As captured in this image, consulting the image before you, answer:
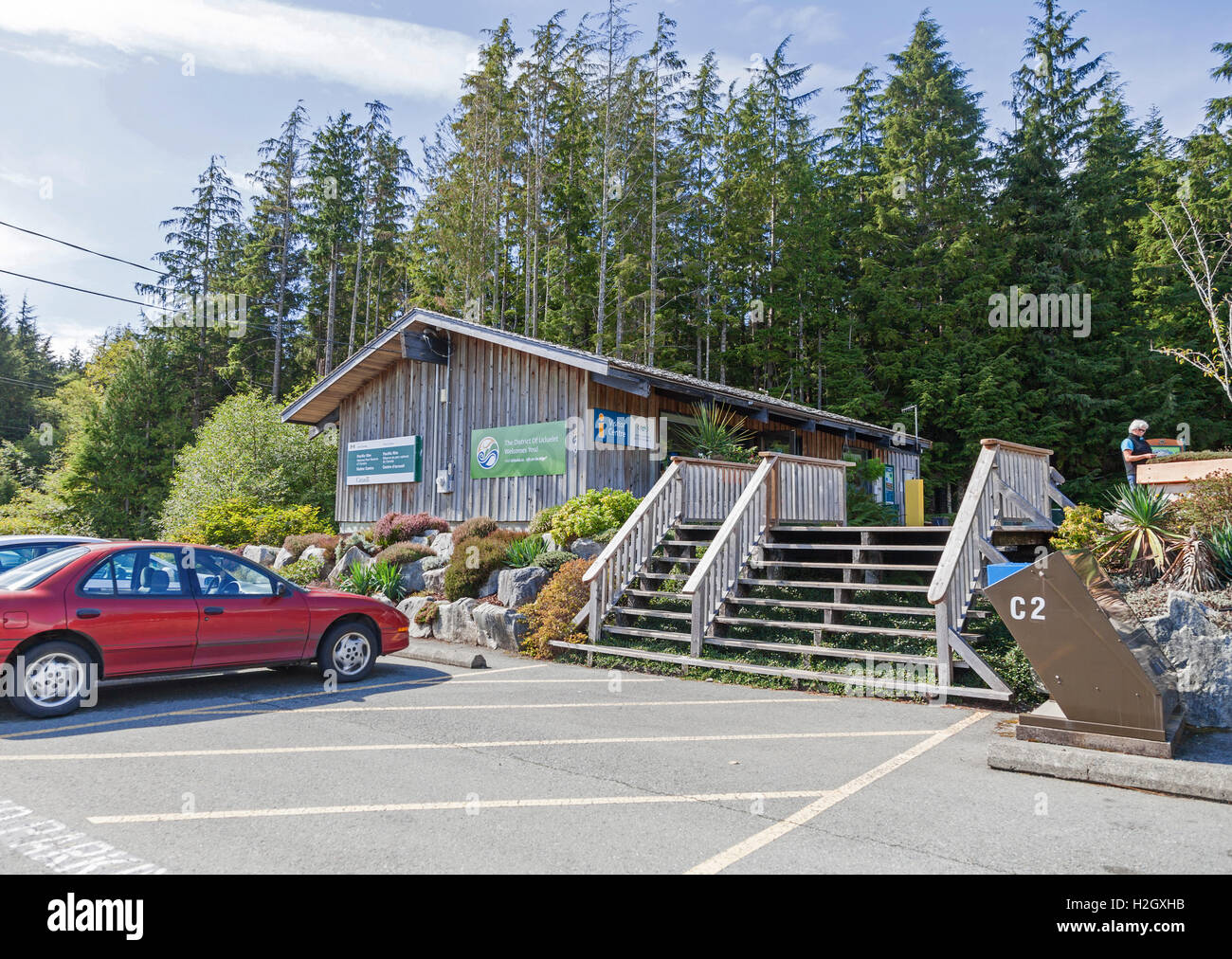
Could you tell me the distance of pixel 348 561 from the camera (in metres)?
15.6

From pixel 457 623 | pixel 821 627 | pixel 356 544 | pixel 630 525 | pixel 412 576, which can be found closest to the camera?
pixel 821 627

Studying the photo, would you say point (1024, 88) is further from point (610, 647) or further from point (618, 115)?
point (610, 647)

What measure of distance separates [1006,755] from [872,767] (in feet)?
2.96

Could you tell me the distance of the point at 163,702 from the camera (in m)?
7.17

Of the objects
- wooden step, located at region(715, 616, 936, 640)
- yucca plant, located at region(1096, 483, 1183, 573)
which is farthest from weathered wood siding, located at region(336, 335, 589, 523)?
yucca plant, located at region(1096, 483, 1183, 573)

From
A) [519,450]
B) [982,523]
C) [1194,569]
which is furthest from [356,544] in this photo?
[1194,569]

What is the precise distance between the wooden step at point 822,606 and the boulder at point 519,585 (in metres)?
3.06

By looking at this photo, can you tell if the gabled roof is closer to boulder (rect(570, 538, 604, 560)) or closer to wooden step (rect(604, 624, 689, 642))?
boulder (rect(570, 538, 604, 560))

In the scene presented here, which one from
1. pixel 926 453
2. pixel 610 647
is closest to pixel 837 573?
pixel 610 647

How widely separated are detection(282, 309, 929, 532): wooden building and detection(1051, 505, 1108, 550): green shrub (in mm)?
6739

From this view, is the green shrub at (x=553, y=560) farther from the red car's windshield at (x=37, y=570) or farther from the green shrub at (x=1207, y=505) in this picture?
the green shrub at (x=1207, y=505)

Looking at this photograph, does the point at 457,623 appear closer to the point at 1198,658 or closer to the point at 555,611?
the point at 555,611

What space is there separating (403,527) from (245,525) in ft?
20.0

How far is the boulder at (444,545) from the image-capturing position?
14.3 metres
